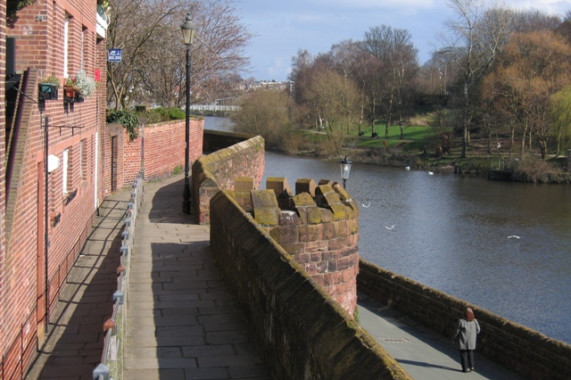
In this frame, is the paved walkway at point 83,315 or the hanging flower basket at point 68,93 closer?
the paved walkway at point 83,315

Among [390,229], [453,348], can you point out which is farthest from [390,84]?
[453,348]

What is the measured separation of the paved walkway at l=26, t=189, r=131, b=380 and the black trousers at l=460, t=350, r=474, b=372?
297 inches

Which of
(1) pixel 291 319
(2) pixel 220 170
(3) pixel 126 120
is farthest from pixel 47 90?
(3) pixel 126 120

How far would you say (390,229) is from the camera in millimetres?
37812

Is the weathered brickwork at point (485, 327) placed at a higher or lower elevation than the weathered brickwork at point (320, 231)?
lower

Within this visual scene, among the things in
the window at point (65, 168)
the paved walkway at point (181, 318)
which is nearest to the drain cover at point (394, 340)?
the paved walkway at point (181, 318)

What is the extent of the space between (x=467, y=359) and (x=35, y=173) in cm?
1029

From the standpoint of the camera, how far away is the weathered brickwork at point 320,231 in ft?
32.0

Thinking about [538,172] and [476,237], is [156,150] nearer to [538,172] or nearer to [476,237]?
[476,237]

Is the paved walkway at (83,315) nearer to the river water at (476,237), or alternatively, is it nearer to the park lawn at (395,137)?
the river water at (476,237)

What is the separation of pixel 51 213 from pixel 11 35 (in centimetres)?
266

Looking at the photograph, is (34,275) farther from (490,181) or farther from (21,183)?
(490,181)

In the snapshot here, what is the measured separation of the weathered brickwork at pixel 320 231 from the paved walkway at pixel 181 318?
1095 mm

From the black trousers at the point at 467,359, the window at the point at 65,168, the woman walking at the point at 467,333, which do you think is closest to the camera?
the window at the point at 65,168
